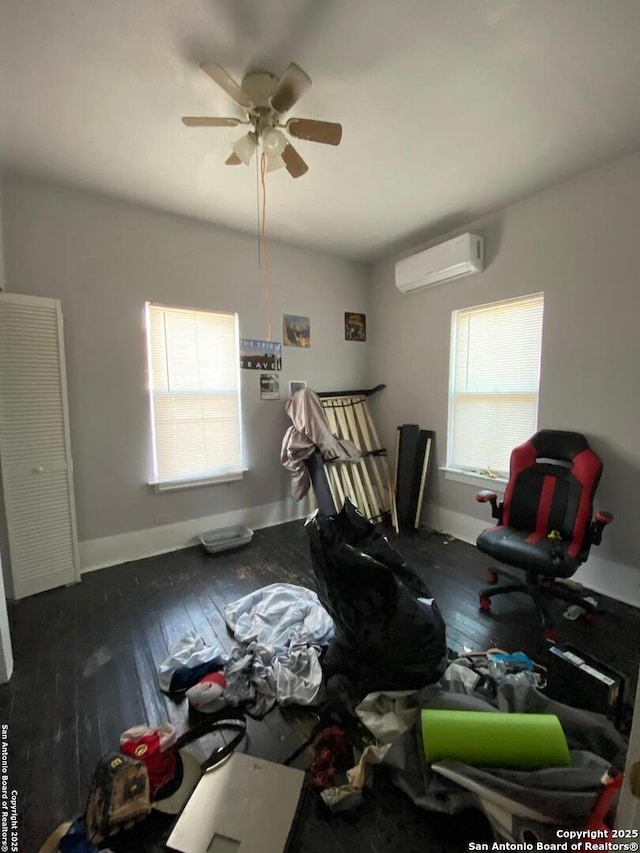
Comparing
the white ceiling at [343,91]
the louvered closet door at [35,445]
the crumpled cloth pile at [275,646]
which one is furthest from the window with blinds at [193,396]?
the crumpled cloth pile at [275,646]

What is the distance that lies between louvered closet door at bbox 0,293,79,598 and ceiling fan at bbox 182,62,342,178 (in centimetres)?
160

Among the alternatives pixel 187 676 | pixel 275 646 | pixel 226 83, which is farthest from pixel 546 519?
pixel 226 83

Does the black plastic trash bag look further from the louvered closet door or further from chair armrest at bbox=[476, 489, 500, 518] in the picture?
the louvered closet door

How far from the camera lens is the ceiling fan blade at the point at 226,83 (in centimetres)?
136

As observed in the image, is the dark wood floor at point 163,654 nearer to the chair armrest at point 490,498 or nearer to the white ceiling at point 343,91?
the chair armrest at point 490,498

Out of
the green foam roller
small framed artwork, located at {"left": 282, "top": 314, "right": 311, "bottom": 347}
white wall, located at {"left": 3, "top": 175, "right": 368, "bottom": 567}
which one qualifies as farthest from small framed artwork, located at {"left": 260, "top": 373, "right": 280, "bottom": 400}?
the green foam roller

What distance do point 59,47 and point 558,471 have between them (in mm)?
3419

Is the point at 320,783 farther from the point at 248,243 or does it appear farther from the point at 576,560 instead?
the point at 248,243

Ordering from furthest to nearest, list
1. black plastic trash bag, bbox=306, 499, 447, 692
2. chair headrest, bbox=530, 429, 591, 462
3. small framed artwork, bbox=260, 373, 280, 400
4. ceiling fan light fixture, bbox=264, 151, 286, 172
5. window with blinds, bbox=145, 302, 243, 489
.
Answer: small framed artwork, bbox=260, 373, 280, 400 → window with blinds, bbox=145, 302, 243, 489 → chair headrest, bbox=530, 429, 591, 462 → ceiling fan light fixture, bbox=264, 151, 286, 172 → black plastic trash bag, bbox=306, 499, 447, 692

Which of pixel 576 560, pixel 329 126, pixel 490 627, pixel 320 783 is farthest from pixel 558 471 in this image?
pixel 329 126

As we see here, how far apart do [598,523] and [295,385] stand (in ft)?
8.60

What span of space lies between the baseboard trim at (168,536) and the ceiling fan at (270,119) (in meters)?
2.71

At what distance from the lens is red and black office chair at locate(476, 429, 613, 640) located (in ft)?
6.55

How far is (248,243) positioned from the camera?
10.4ft
